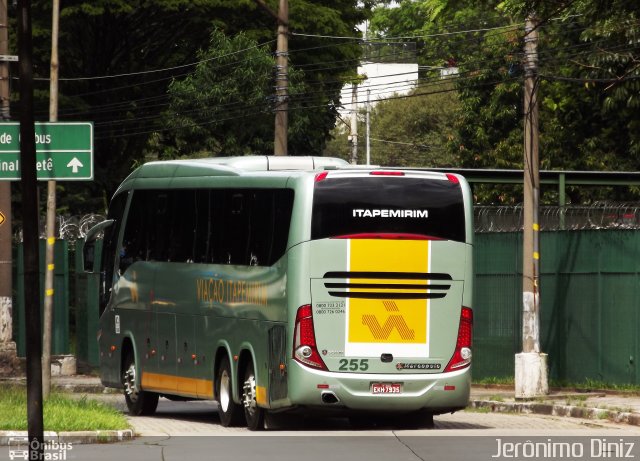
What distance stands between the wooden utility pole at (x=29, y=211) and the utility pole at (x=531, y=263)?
566 inches

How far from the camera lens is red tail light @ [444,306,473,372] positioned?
18.5 meters

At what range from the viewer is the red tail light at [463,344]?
727 inches

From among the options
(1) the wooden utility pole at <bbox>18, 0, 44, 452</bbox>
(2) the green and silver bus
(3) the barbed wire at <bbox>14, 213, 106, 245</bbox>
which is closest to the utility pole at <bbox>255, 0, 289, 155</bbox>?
(3) the barbed wire at <bbox>14, 213, 106, 245</bbox>

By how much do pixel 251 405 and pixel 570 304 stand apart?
29.3 ft

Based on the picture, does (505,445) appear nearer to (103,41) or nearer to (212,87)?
(212,87)

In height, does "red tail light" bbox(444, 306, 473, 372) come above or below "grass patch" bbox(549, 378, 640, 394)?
above

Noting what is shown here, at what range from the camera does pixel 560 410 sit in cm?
2166

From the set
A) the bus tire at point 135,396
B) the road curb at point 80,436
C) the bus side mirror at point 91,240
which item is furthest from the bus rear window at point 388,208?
the bus side mirror at point 91,240

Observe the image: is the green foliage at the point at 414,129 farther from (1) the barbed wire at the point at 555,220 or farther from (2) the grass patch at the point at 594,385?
(2) the grass patch at the point at 594,385

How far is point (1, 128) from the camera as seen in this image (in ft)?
63.6

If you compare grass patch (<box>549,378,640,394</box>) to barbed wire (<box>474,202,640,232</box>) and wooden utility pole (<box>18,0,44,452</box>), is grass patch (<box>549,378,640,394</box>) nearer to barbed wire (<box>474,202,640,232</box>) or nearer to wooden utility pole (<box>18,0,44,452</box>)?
barbed wire (<box>474,202,640,232</box>)

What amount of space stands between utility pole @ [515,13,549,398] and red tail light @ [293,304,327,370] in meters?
7.34

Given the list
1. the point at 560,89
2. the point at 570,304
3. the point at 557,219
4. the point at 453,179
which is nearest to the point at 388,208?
the point at 453,179

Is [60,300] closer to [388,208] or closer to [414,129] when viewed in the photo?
[388,208]
